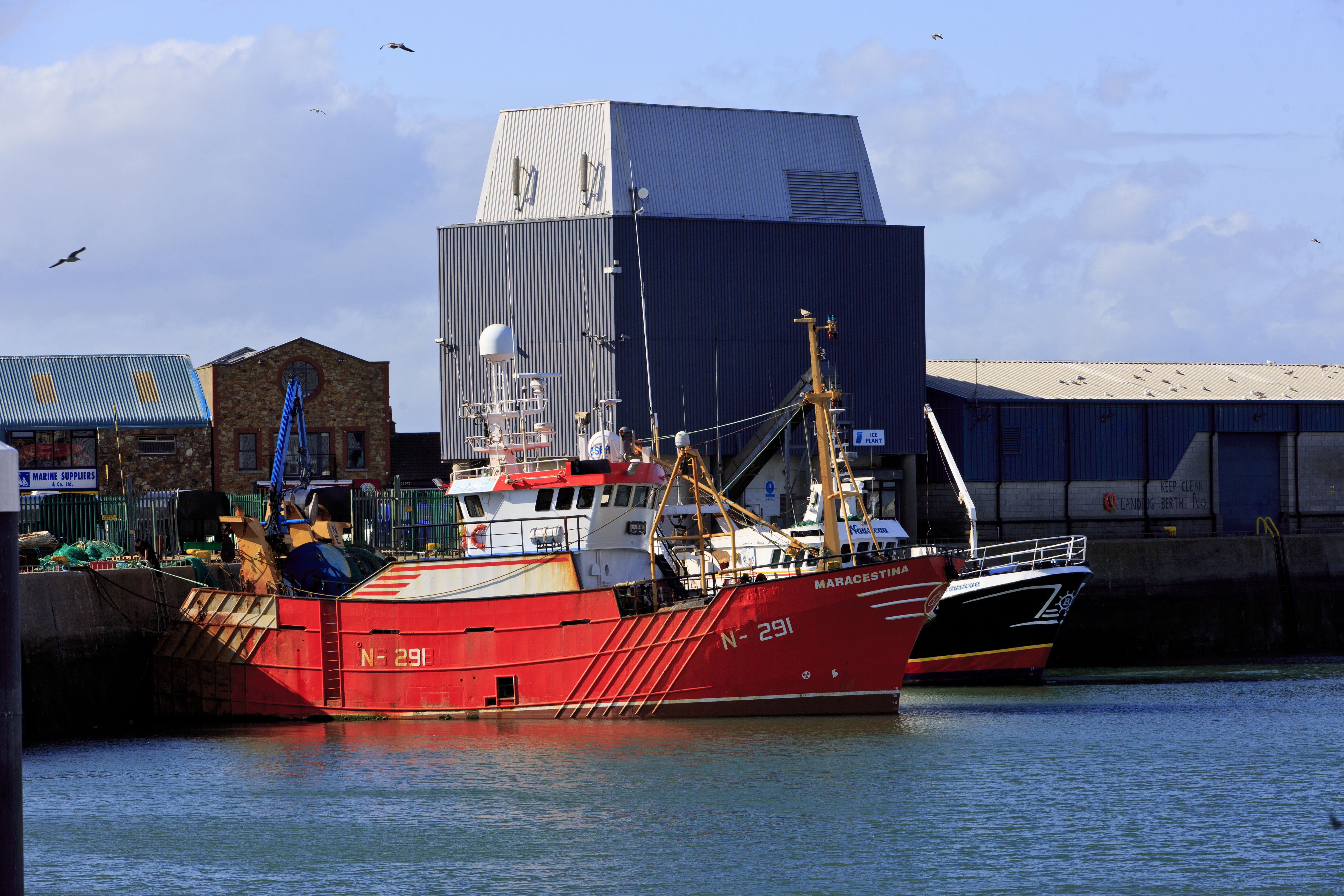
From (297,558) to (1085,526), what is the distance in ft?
89.7

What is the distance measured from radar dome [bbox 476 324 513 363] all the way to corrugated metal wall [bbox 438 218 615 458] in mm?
15143

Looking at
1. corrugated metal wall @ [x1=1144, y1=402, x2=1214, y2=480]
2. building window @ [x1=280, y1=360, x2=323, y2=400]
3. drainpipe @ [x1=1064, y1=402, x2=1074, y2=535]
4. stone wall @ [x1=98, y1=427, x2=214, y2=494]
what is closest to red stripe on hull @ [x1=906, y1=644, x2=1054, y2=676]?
drainpipe @ [x1=1064, y1=402, x2=1074, y2=535]

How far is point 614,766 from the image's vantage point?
19828 mm

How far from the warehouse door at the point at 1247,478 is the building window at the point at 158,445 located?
3337 centimetres

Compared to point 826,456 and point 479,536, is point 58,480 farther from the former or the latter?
point 826,456

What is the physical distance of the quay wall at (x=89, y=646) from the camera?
23.8m

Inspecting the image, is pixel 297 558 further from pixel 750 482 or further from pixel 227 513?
pixel 750 482

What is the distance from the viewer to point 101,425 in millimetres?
47812

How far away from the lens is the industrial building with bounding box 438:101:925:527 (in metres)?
42.0

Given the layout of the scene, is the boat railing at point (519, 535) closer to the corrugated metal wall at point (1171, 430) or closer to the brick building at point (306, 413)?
the brick building at point (306, 413)

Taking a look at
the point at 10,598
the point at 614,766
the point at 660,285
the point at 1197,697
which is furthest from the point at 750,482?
the point at 10,598

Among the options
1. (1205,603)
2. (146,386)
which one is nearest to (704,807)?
(1205,603)

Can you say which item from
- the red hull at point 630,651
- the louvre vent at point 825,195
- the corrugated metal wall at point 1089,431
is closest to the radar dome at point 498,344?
the red hull at point 630,651

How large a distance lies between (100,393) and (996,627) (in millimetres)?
31453
